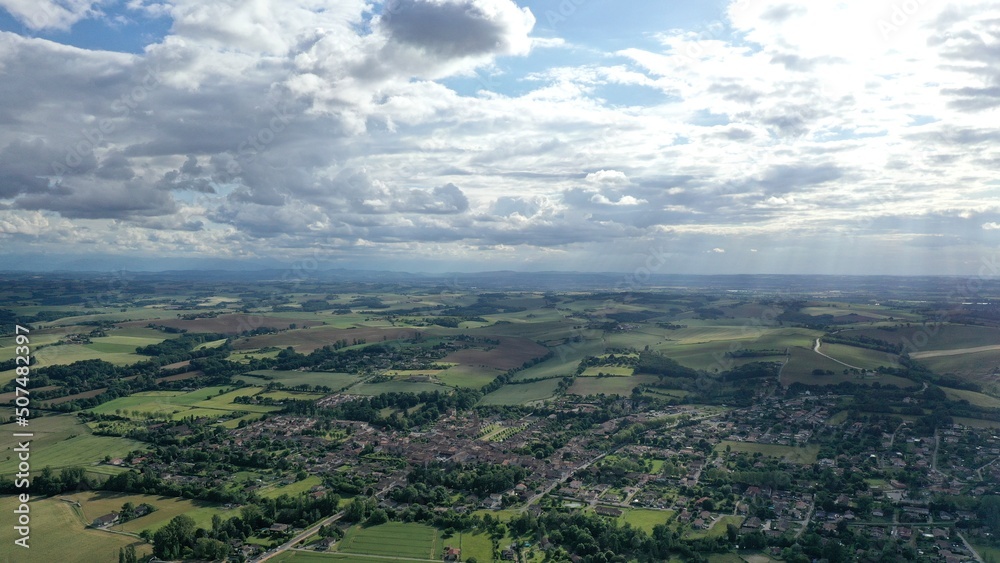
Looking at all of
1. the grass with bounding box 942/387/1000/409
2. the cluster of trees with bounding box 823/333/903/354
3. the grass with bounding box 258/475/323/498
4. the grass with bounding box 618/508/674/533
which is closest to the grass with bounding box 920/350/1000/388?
the grass with bounding box 942/387/1000/409

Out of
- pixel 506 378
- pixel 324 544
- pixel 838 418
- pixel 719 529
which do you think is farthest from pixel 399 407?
pixel 838 418

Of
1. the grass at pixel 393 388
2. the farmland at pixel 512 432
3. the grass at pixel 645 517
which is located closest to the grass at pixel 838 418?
the farmland at pixel 512 432

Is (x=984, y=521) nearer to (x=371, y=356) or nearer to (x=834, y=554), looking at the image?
(x=834, y=554)

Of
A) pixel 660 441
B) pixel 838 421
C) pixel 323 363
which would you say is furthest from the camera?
pixel 323 363

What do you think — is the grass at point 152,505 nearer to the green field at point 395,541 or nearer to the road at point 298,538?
the road at point 298,538

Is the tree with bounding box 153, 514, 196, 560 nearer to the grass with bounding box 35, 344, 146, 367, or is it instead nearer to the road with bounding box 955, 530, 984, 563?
the road with bounding box 955, 530, 984, 563

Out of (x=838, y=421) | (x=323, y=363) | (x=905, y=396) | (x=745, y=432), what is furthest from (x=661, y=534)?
(x=323, y=363)
